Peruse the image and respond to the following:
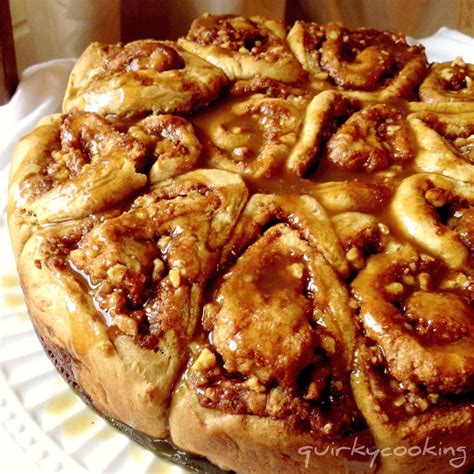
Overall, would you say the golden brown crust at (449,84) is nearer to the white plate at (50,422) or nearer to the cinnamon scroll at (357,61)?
the cinnamon scroll at (357,61)

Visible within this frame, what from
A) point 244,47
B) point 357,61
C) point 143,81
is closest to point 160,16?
point 244,47

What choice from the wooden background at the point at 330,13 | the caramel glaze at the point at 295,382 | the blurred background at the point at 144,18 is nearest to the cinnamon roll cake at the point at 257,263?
the caramel glaze at the point at 295,382

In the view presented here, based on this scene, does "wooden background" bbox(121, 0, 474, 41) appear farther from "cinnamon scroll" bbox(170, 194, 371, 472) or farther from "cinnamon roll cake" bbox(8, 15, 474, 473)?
"cinnamon scroll" bbox(170, 194, 371, 472)

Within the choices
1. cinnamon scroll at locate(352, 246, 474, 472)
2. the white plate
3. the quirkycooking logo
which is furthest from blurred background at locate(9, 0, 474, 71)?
the quirkycooking logo

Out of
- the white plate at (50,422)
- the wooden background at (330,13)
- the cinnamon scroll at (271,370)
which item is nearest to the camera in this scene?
the cinnamon scroll at (271,370)

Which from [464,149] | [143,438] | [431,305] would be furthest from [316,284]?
[464,149]

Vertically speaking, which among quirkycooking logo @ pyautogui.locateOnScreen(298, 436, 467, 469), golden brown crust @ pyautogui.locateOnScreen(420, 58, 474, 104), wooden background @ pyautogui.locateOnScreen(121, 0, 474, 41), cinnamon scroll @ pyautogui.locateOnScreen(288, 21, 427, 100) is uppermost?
cinnamon scroll @ pyautogui.locateOnScreen(288, 21, 427, 100)

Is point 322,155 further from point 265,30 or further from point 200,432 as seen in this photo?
point 200,432

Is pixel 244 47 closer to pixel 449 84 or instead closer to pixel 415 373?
pixel 449 84
